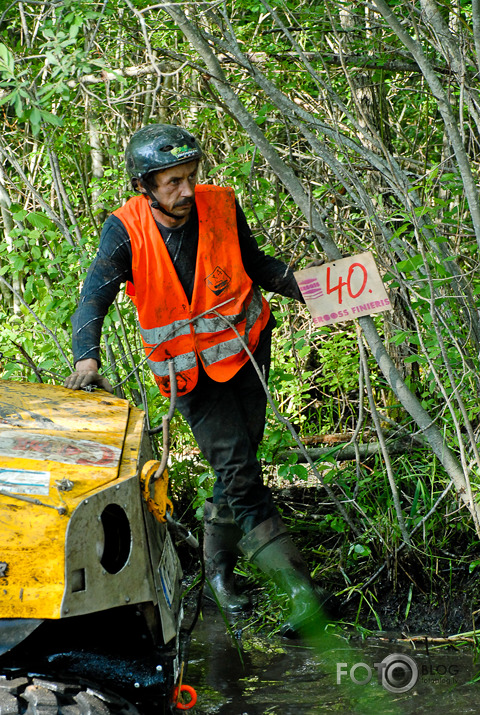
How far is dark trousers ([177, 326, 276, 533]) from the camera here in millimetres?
3551

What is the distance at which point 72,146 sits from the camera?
5562 mm

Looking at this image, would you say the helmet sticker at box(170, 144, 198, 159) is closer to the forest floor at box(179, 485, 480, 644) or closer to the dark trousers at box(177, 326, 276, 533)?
the dark trousers at box(177, 326, 276, 533)

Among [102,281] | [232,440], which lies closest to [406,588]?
[232,440]

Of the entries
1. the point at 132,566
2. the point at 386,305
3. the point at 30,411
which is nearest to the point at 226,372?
the point at 386,305

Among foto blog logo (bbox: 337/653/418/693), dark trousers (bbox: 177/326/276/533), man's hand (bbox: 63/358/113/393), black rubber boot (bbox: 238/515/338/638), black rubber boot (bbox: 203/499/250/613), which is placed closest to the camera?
foto blog logo (bbox: 337/653/418/693)

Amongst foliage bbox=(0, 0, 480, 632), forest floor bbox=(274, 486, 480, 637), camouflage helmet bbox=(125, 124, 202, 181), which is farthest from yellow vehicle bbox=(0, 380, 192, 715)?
forest floor bbox=(274, 486, 480, 637)

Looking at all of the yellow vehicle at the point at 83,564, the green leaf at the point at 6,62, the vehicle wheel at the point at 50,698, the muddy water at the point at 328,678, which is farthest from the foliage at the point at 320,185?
the vehicle wheel at the point at 50,698

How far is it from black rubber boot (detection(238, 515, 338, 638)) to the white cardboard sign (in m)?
0.96

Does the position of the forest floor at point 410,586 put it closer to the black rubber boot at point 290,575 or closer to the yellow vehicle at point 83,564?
the black rubber boot at point 290,575

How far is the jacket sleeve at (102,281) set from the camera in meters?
3.29

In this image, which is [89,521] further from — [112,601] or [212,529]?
[212,529]

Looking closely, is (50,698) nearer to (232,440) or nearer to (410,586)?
(232,440)

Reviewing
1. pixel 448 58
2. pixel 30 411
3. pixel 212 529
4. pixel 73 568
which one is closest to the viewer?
pixel 73 568

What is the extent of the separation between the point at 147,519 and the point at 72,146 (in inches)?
154
